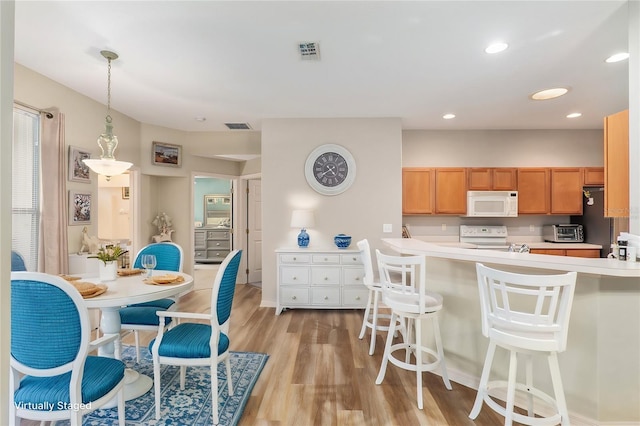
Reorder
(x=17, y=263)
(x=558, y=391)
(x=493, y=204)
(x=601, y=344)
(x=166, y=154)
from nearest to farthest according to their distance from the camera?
(x=558, y=391) → (x=601, y=344) → (x=17, y=263) → (x=493, y=204) → (x=166, y=154)

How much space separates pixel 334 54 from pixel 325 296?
292 centimetres

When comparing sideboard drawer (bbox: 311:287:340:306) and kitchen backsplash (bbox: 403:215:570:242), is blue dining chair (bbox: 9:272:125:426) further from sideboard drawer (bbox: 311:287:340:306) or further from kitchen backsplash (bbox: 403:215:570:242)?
kitchen backsplash (bbox: 403:215:570:242)

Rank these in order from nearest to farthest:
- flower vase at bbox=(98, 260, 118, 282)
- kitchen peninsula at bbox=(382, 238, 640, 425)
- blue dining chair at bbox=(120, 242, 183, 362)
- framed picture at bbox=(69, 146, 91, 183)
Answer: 1. kitchen peninsula at bbox=(382, 238, 640, 425)
2. flower vase at bbox=(98, 260, 118, 282)
3. blue dining chair at bbox=(120, 242, 183, 362)
4. framed picture at bbox=(69, 146, 91, 183)

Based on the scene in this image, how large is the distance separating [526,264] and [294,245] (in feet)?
9.96

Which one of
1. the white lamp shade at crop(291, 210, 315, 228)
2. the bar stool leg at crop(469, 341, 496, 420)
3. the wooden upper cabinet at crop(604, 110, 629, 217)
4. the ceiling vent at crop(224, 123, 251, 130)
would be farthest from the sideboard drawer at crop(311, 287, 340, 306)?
the wooden upper cabinet at crop(604, 110, 629, 217)

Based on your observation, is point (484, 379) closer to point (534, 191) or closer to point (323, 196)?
point (323, 196)

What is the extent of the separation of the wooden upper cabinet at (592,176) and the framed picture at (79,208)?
7140 mm

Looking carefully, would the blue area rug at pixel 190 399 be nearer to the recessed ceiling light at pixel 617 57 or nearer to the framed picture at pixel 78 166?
the framed picture at pixel 78 166

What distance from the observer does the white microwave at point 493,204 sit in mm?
4746

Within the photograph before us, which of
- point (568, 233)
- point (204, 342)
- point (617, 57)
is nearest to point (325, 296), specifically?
point (204, 342)

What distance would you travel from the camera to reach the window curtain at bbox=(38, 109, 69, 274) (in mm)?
3057

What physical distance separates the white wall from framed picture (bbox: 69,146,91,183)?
2167 mm

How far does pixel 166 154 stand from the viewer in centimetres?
501

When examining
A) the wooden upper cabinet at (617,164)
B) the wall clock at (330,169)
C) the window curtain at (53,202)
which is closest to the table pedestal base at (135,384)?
the window curtain at (53,202)
